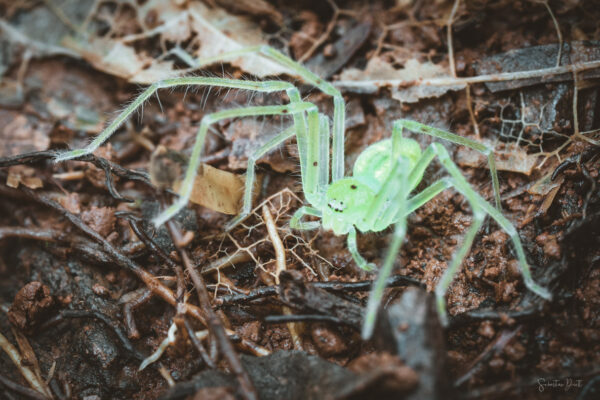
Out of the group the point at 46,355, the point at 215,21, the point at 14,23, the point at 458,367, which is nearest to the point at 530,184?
the point at 458,367

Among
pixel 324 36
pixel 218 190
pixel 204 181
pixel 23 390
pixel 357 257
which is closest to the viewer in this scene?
pixel 23 390

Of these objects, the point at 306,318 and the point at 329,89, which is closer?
the point at 306,318

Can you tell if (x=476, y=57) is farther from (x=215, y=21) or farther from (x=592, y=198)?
(x=215, y=21)

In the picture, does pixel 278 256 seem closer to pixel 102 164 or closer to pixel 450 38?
pixel 102 164

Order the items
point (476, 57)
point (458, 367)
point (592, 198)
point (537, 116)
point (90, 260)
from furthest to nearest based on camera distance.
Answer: point (476, 57) → point (537, 116) → point (90, 260) → point (592, 198) → point (458, 367)

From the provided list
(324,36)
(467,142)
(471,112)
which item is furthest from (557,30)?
(324,36)

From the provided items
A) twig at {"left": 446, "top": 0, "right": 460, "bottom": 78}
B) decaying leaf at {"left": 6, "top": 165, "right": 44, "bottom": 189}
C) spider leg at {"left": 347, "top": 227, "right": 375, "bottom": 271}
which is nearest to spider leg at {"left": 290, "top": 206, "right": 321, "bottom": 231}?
spider leg at {"left": 347, "top": 227, "right": 375, "bottom": 271}
